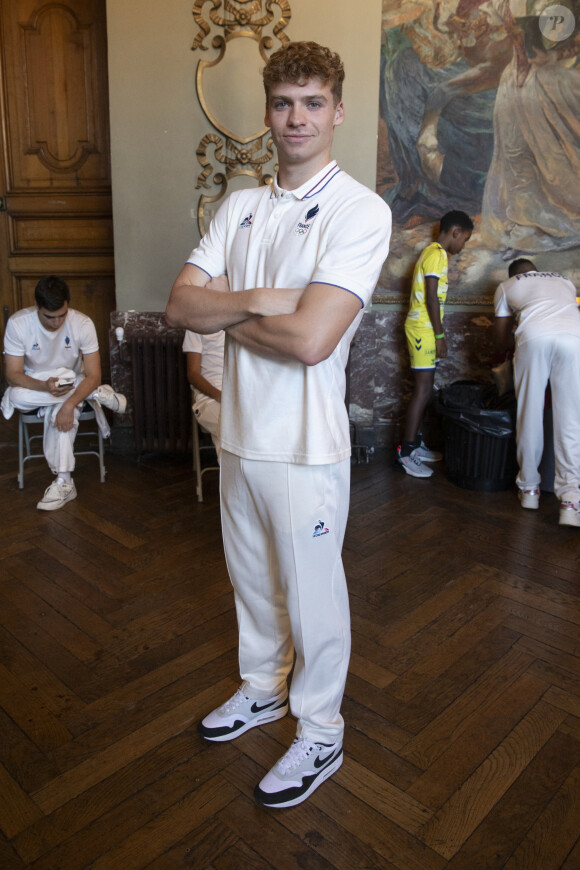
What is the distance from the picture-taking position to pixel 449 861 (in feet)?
5.23

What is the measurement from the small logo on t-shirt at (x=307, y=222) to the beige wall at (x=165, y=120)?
2919 millimetres

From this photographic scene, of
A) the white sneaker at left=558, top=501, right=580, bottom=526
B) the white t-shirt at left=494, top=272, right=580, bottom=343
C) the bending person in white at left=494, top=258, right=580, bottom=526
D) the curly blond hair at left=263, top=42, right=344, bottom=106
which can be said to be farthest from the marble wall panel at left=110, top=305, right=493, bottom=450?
the curly blond hair at left=263, top=42, right=344, bottom=106

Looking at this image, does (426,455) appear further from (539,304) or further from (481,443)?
(539,304)

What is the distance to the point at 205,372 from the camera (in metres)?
3.73

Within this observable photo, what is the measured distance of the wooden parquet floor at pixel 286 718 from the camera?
5.41 feet

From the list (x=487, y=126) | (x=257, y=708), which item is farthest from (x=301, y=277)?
(x=487, y=126)

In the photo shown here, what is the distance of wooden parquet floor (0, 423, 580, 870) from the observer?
1650 millimetres

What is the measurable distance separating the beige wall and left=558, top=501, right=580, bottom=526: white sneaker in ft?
7.82

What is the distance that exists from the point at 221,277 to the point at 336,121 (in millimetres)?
500

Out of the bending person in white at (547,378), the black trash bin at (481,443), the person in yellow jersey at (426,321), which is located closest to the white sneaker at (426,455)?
the person in yellow jersey at (426,321)

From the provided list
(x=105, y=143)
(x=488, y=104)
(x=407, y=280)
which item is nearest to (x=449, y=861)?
(x=407, y=280)

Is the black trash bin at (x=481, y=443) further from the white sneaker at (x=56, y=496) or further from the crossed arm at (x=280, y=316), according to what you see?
the crossed arm at (x=280, y=316)

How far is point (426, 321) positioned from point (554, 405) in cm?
105

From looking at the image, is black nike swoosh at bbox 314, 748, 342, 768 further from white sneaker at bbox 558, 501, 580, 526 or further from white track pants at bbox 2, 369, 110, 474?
white track pants at bbox 2, 369, 110, 474
